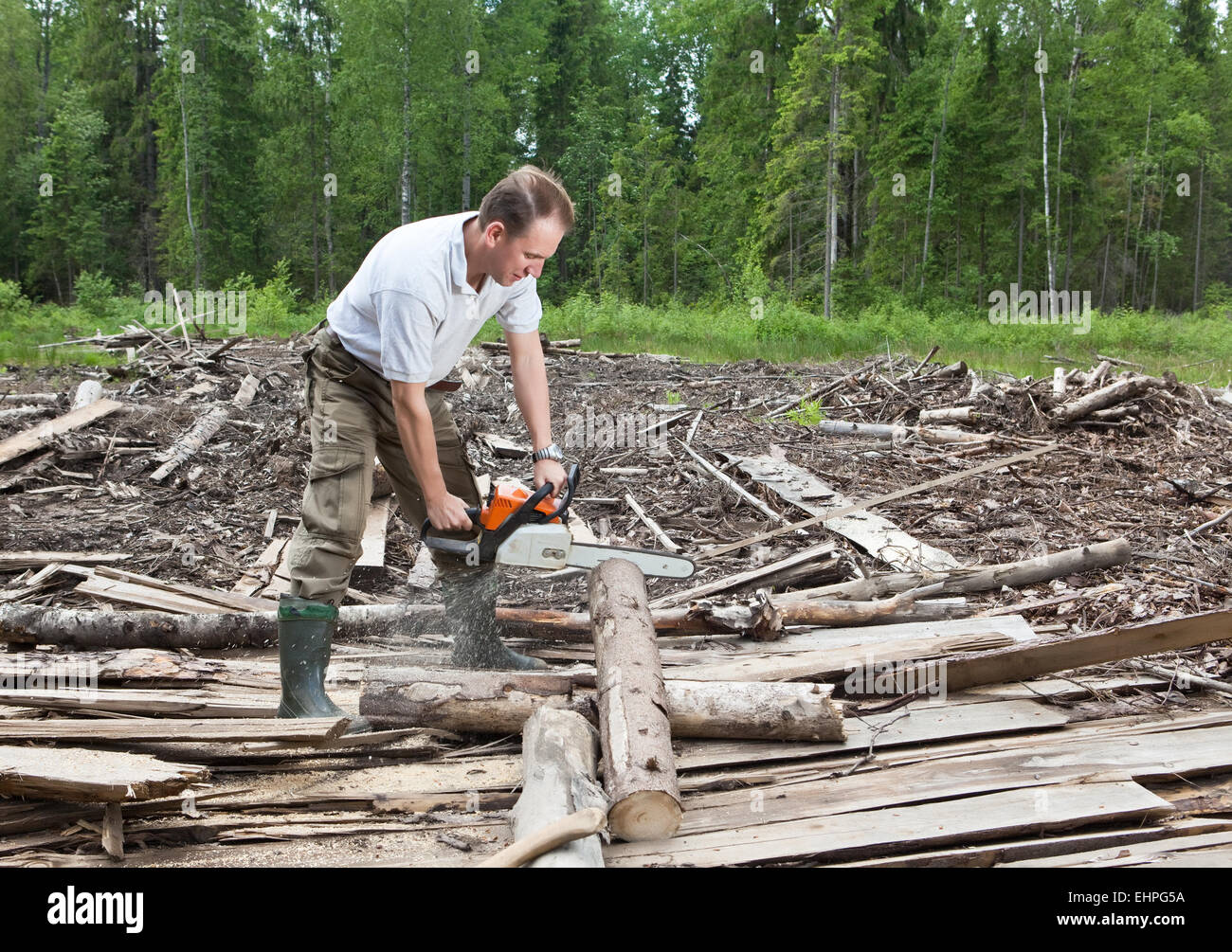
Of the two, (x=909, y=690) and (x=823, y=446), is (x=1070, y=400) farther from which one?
(x=909, y=690)

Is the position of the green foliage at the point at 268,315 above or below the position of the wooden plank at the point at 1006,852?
above

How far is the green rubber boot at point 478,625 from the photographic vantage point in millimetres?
3758

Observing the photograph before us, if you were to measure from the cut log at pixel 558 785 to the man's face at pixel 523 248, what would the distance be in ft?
5.05

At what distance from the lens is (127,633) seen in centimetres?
386

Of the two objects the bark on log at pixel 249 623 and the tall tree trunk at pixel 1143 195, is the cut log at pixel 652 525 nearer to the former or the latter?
the bark on log at pixel 249 623

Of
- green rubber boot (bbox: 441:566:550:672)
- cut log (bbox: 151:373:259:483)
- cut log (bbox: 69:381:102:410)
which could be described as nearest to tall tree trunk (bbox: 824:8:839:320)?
cut log (bbox: 151:373:259:483)

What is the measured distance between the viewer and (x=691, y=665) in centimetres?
368

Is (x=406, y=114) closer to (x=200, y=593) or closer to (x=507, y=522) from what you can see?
(x=200, y=593)

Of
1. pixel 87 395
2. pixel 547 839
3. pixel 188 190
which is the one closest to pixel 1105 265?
pixel 188 190

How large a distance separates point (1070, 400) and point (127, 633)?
8.45m

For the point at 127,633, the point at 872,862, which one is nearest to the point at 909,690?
the point at 872,862

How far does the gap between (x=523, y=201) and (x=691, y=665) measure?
204 centimetres

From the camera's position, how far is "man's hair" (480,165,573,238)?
9.43 feet

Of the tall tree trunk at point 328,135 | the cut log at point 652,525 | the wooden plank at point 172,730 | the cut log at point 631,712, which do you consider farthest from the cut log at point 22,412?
the tall tree trunk at point 328,135
